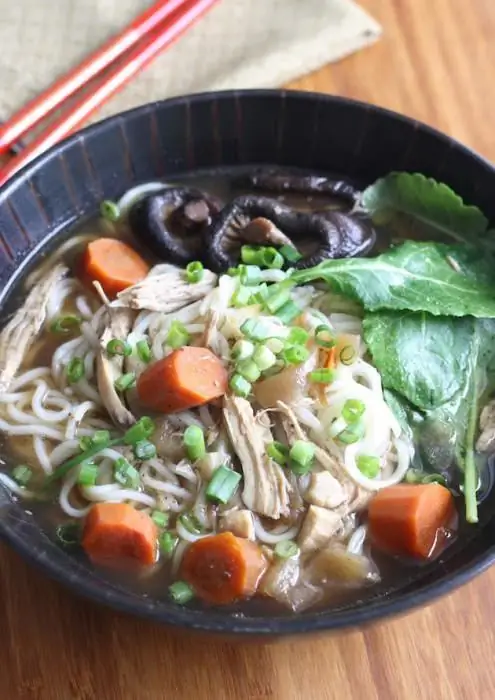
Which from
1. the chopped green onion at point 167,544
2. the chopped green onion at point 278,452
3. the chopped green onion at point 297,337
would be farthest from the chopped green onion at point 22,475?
the chopped green onion at point 297,337

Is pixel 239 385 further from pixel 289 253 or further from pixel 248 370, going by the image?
pixel 289 253

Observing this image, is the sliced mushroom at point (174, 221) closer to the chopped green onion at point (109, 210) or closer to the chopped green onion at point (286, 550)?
the chopped green onion at point (109, 210)

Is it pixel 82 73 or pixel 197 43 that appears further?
pixel 197 43

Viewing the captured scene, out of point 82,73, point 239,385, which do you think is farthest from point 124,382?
point 82,73

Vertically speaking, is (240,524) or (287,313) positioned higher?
(287,313)

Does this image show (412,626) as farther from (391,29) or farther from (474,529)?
(391,29)

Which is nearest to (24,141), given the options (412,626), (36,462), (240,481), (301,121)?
(301,121)
